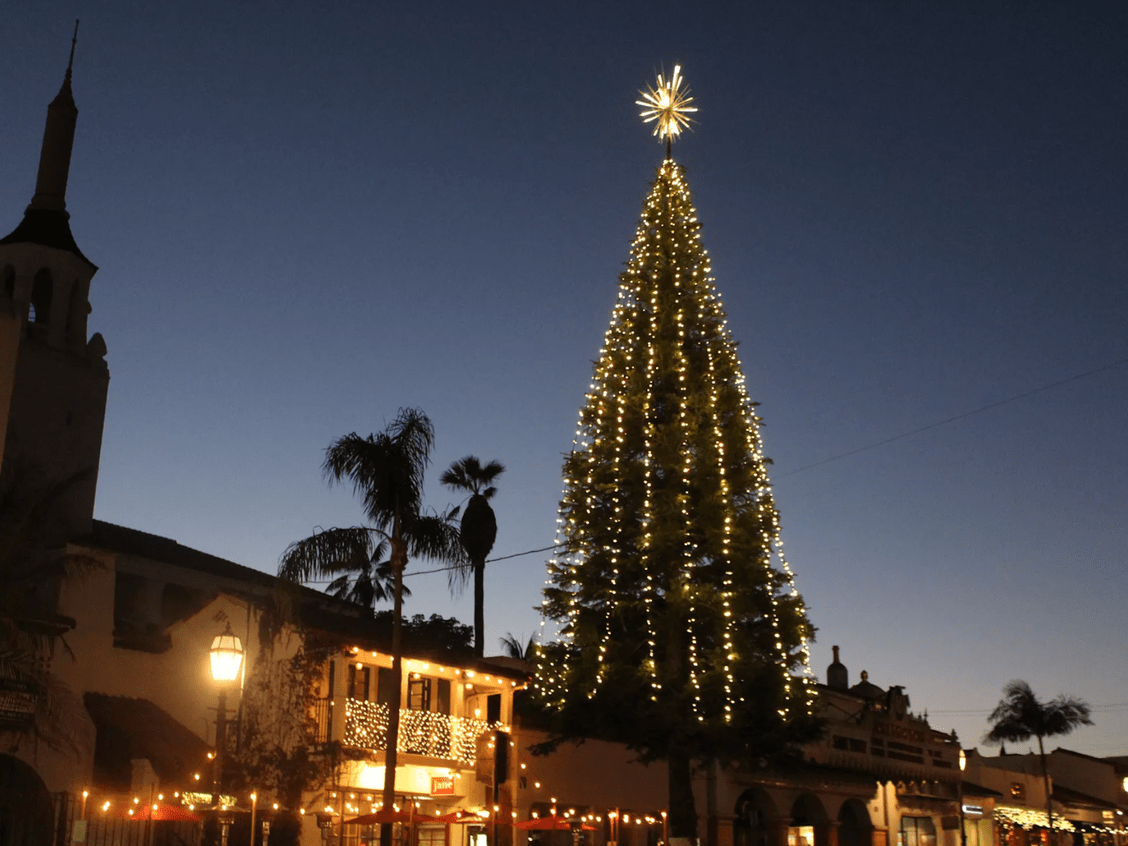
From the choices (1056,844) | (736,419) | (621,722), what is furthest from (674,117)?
(1056,844)

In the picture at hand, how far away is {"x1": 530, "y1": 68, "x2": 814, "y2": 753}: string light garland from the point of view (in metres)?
28.8

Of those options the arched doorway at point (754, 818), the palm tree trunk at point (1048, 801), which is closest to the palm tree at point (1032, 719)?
the palm tree trunk at point (1048, 801)

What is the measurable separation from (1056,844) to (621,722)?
170 feet

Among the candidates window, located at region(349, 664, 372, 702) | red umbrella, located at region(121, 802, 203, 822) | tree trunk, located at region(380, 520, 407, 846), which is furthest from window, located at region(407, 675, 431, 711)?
red umbrella, located at region(121, 802, 203, 822)

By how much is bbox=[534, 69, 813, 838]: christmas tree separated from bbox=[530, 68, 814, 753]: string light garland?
Answer: 37 mm

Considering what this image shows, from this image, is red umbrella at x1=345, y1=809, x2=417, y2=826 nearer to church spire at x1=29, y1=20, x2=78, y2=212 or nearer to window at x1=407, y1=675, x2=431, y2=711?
window at x1=407, y1=675, x2=431, y2=711

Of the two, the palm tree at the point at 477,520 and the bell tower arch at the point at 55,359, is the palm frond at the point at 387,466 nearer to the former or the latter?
the bell tower arch at the point at 55,359

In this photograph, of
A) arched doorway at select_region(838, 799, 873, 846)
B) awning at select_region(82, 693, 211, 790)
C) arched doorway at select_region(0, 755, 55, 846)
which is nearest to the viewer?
arched doorway at select_region(0, 755, 55, 846)

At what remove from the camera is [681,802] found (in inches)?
1132

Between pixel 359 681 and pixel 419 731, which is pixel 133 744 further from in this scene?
pixel 419 731

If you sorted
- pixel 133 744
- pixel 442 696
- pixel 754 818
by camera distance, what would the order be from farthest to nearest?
pixel 754 818, pixel 442 696, pixel 133 744

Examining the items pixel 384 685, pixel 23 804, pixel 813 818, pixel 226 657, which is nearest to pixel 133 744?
pixel 23 804

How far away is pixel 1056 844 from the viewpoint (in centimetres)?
6981

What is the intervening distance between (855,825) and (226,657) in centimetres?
3650
